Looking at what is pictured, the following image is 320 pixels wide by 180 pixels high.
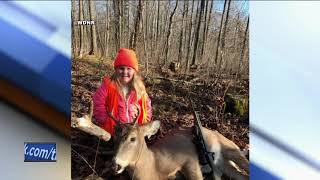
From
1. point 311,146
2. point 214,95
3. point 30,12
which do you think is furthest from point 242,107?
point 30,12

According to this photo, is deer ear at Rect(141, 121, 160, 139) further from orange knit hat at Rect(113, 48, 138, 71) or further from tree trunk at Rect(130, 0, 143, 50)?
tree trunk at Rect(130, 0, 143, 50)

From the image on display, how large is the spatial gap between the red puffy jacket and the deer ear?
0.03 m

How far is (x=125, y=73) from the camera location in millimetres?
3451

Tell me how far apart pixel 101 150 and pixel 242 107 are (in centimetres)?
91

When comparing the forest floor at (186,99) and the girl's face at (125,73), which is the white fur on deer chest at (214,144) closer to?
the forest floor at (186,99)

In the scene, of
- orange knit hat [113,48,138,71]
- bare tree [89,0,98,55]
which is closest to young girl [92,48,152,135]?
orange knit hat [113,48,138,71]

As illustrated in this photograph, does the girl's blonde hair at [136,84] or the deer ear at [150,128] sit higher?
the girl's blonde hair at [136,84]

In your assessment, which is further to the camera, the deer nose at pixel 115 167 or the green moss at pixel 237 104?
the green moss at pixel 237 104

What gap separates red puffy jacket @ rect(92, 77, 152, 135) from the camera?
3418 millimetres

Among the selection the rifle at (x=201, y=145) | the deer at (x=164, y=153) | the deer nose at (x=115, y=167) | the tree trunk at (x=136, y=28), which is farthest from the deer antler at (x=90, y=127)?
the rifle at (x=201, y=145)

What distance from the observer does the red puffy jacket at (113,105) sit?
3.42 m

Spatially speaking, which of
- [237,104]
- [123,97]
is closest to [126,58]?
[123,97]

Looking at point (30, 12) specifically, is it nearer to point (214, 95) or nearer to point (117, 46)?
point (117, 46)

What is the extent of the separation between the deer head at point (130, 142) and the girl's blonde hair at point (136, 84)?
20 cm
